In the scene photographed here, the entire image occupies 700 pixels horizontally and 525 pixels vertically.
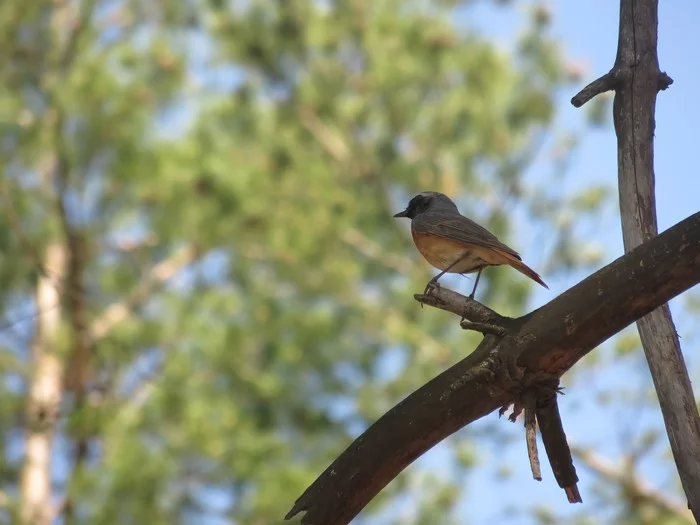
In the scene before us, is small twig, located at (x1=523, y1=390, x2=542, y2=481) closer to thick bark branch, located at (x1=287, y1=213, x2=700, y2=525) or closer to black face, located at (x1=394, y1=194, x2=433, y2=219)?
thick bark branch, located at (x1=287, y1=213, x2=700, y2=525)

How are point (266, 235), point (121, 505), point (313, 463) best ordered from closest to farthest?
point (121, 505) < point (313, 463) < point (266, 235)

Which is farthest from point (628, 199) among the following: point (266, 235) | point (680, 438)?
point (266, 235)

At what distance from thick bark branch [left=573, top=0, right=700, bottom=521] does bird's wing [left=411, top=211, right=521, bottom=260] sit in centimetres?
85

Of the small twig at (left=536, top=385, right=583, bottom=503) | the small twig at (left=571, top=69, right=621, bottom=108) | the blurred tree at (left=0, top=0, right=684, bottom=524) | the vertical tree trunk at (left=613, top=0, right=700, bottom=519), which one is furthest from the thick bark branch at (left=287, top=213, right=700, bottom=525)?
the blurred tree at (left=0, top=0, right=684, bottom=524)

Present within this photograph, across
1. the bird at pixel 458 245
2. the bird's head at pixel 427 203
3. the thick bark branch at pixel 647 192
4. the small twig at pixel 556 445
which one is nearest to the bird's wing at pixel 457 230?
the bird at pixel 458 245

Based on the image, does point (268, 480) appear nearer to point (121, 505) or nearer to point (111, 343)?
point (121, 505)

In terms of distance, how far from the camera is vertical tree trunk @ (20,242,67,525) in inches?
346

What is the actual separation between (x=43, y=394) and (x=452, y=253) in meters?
6.01

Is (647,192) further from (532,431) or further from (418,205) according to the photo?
(418,205)

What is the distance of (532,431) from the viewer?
2838mm

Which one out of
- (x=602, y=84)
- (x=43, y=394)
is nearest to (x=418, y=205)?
(x=602, y=84)

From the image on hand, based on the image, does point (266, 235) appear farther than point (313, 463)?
Yes

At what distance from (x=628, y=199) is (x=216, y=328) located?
6385 mm

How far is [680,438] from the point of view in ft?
9.99
